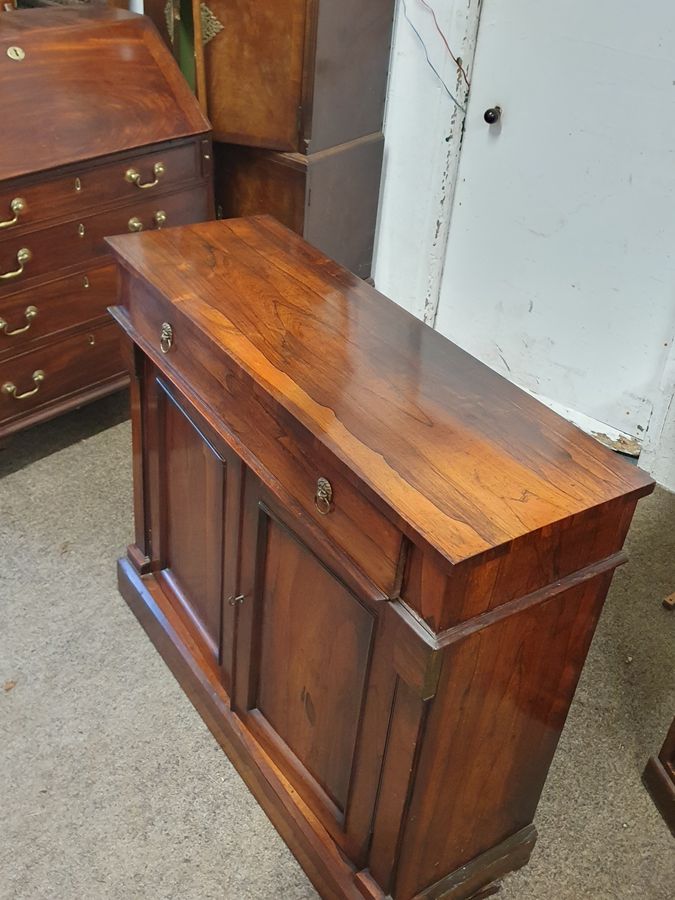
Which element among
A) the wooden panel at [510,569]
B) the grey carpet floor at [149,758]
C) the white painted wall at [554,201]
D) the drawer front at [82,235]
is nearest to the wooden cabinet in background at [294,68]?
the white painted wall at [554,201]

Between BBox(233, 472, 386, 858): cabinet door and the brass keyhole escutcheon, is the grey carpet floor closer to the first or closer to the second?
BBox(233, 472, 386, 858): cabinet door

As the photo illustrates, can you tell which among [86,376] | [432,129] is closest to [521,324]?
[432,129]

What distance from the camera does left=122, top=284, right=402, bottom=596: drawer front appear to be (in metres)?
1.10

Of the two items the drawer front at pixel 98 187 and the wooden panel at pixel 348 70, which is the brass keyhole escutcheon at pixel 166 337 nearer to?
the drawer front at pixel 98 187

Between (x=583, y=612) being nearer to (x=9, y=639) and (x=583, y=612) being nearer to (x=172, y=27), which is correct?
(x=9, y=639)

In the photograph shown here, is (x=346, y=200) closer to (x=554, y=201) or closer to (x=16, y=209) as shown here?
(x=554, y=201)

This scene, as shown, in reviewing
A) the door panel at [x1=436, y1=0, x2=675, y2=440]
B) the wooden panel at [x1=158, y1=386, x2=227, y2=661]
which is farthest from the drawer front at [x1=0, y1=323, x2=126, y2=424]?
the door panel at [x1=436, y1=0, x2=675, y2=440]

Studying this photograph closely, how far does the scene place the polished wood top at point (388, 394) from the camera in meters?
1.07

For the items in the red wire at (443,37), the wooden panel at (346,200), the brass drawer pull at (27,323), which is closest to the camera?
the brass drawer pull at (27,323)

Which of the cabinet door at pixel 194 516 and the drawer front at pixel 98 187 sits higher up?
the drawer front at pixel 98 187

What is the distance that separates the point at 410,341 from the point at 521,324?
52.7 inches

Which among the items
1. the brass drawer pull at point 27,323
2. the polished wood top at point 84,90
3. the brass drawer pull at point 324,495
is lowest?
the brass drawer pull at point 27,323

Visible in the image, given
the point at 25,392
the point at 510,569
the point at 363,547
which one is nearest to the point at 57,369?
the point at 25,392

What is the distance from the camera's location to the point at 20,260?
2.12 metres
